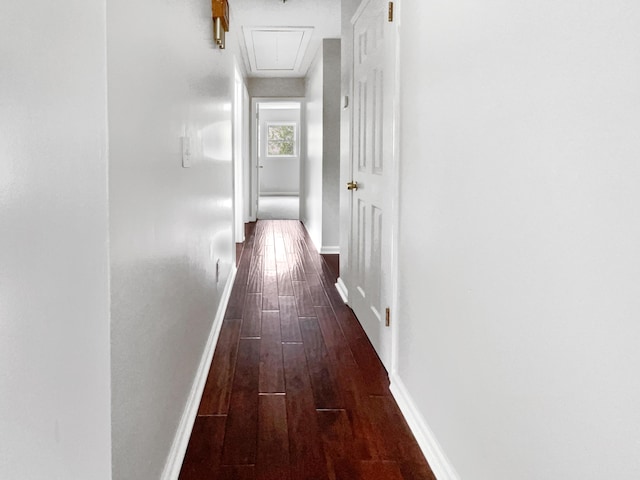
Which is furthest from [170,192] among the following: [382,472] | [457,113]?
[382,472]

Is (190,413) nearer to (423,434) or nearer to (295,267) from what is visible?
(423,434)

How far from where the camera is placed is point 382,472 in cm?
202

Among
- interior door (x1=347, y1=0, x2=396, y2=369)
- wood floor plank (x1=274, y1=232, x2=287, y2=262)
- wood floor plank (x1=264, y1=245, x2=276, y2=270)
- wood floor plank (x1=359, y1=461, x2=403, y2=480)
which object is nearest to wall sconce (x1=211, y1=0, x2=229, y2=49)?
interior door (x1=347, y1=0, x2=396, y2=369)

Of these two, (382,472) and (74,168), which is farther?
(382,472)

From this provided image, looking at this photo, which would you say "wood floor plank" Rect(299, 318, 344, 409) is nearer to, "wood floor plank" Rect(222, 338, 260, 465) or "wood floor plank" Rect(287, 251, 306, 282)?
"wood floor plank" Rect(222, 338, 260, 465)

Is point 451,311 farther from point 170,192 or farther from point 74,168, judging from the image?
point 74,168

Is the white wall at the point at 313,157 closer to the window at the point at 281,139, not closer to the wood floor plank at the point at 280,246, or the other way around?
the wood floor plank at the point at 280,246

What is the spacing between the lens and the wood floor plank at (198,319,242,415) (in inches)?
101

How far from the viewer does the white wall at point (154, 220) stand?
1.28m

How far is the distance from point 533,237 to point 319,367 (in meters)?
1.93

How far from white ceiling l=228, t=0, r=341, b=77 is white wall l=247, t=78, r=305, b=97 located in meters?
0.97

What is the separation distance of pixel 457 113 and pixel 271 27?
4708 mm

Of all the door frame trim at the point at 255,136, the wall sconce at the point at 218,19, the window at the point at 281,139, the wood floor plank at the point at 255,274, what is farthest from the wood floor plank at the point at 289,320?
the window at the point at 281,139

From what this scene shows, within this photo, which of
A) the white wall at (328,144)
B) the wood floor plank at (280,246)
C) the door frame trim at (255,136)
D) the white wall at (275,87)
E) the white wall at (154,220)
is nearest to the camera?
the white wall at (154,220)
